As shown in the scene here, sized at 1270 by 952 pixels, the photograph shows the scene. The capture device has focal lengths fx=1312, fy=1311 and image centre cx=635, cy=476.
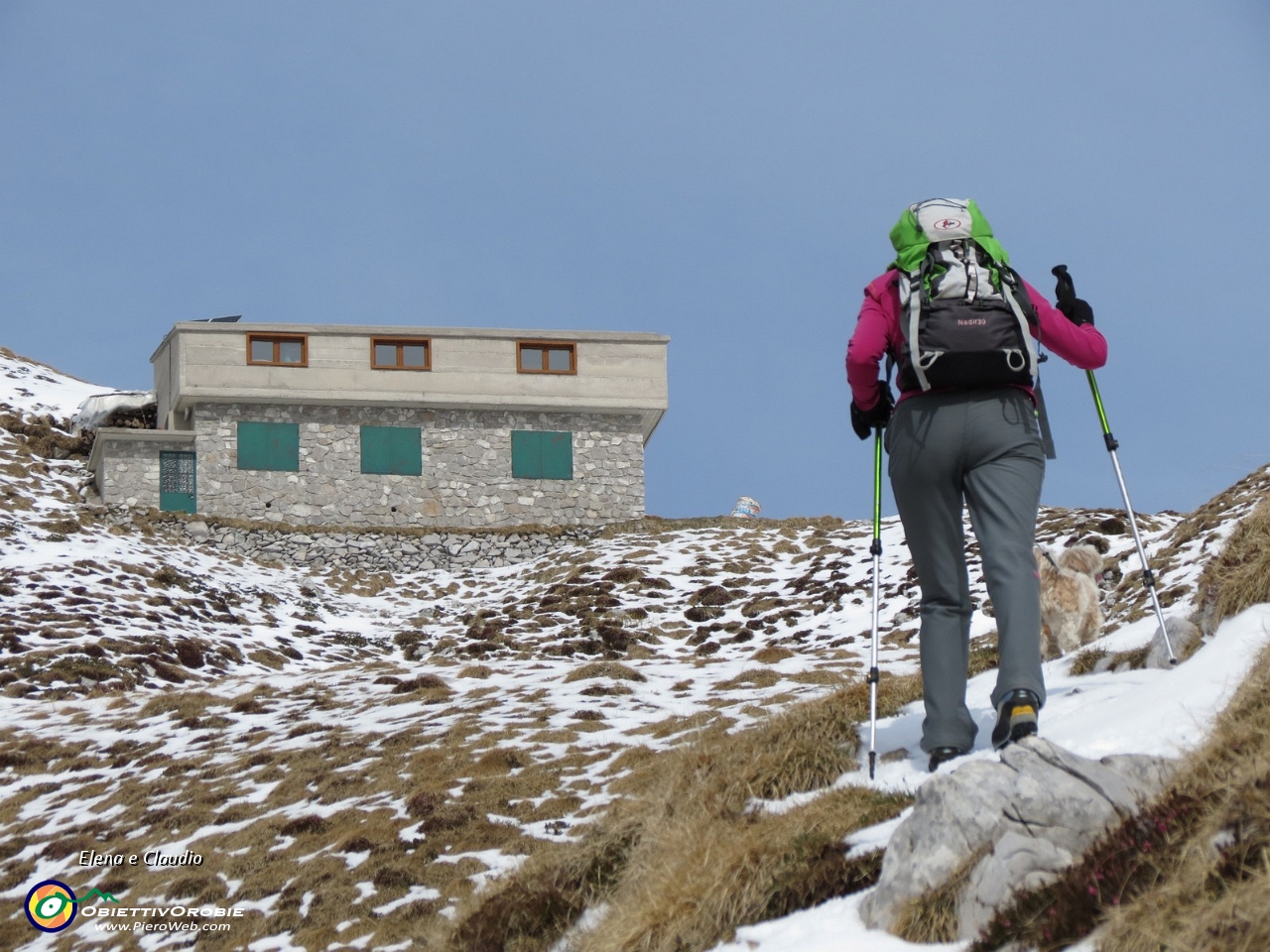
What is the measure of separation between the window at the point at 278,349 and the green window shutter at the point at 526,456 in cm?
621

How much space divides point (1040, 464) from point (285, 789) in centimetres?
703

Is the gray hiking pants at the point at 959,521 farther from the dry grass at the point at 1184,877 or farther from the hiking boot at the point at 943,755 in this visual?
the dry grass at the point at 1184,877

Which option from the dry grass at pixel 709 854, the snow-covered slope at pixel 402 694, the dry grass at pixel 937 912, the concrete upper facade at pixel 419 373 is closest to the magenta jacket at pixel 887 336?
the snow-covered slope at pixel 402 694

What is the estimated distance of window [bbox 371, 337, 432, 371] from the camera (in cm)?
3678

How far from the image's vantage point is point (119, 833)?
32.8 feet

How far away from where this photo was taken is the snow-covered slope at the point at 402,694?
757 centimetres

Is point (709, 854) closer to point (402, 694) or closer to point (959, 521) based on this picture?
point (959, 521)

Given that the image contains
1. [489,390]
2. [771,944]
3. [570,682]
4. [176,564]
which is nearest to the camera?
[771,944]

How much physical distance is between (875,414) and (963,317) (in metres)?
0.72

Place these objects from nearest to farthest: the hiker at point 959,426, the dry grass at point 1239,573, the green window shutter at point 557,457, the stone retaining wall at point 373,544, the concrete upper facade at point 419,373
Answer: the hiker at point 959,426 → the dry grass at point 1239,573 → the stone retaining wall at point 373,544 → the concrete upper facade at point 419,373 → the green window shutter at point 557,457

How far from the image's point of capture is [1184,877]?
12.3 feet

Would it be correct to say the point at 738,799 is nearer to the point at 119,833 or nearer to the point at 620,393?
the point at 119,833

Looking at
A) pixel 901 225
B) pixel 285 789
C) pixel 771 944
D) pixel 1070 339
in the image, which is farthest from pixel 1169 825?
pixel 285 789

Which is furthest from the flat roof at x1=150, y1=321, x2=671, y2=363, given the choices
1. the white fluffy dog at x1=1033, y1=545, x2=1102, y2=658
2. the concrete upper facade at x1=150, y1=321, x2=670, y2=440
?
the white fluffy dog at x1=1033, y1=545, x2=1102, y2=658
